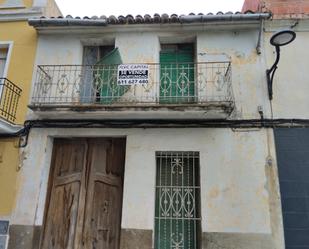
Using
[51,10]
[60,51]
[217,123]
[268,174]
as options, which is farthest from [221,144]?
[51,10]

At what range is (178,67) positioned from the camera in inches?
278

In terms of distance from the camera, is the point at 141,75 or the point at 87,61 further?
the point at 87,61

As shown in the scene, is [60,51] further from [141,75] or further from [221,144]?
[221,144]

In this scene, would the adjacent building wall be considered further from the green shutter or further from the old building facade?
the green shutter

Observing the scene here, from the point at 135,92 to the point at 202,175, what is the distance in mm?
2221

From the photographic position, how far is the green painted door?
6773 mm

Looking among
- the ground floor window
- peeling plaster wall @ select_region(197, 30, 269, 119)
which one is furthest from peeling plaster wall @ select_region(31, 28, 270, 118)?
the ground floor window

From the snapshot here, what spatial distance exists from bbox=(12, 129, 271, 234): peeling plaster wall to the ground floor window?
218 millimetres

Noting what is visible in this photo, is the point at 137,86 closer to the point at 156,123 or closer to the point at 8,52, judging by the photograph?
the point at 156,123

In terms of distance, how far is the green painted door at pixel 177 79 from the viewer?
6.77 meters

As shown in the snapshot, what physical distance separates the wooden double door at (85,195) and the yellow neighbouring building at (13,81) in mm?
734

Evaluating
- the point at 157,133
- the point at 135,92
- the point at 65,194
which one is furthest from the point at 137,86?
the point at 65,194

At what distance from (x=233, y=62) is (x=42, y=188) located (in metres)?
4.73

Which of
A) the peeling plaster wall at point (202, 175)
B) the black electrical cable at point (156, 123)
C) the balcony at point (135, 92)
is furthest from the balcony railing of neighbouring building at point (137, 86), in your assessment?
the peeling plaster wall at point (202, 175)
